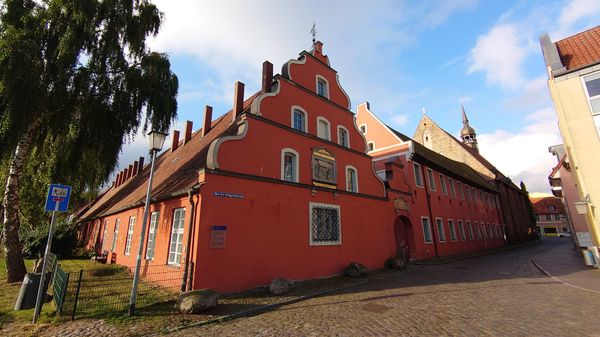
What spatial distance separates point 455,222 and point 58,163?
85.7 feet

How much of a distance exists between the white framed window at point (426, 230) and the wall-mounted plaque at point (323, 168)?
31.3 feet

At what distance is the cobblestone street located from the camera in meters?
6.19

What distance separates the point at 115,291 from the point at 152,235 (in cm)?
289

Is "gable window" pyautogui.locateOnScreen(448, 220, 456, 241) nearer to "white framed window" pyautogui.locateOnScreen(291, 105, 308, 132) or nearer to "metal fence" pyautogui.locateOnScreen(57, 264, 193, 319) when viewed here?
"white framed window" pyautogui.locateOnScreen(291, 105, 308, 132)

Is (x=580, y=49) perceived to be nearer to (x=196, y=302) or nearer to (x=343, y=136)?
(x=343, y=136)

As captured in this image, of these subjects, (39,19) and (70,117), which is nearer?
(39,19)

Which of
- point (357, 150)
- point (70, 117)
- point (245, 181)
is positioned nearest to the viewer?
point (245, 181)

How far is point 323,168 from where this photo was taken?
44.2ft

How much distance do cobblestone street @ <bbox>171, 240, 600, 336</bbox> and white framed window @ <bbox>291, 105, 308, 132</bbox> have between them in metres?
7.09

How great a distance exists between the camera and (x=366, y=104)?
82.2 ft

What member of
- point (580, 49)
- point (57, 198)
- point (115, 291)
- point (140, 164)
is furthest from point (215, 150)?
point (140, 164)

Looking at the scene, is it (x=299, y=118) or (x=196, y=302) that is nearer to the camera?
(x=196, y=302)

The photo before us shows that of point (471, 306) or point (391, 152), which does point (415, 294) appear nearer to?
point (471, 306)

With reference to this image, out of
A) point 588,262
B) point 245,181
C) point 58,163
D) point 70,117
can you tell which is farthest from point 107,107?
point 588,262
